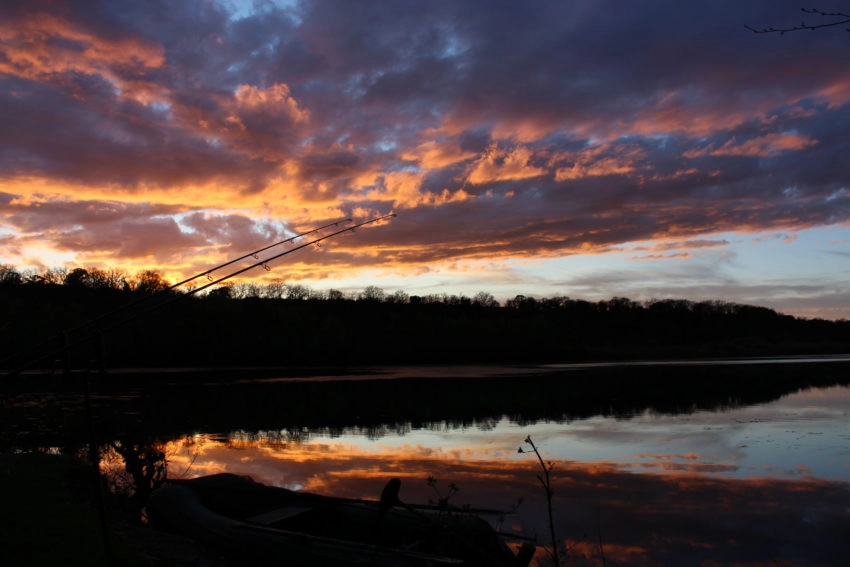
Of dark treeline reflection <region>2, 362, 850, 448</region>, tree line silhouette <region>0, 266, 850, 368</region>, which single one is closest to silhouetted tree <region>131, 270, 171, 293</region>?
tree line silhouette <region>0, 266, 850, 368</region>

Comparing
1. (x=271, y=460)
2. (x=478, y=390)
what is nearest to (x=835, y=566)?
(x=271, y=460)

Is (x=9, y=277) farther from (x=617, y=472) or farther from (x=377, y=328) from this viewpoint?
(x=617, y=472)

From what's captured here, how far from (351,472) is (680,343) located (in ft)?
353

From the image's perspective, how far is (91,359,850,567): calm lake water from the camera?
8906 mm

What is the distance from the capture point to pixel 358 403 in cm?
2891

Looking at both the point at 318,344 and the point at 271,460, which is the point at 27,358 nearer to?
the point at 271,460

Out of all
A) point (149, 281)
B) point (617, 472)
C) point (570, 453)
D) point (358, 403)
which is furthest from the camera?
point (149, 281)

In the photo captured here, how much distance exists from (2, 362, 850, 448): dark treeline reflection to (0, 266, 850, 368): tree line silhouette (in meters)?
28.9

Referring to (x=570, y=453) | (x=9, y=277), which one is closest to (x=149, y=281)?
(x=9, y=277)

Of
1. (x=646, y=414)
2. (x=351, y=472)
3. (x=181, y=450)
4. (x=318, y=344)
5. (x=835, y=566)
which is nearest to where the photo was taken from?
(x=835, y=566)

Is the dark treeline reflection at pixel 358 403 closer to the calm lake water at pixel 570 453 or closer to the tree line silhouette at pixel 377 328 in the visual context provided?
the calm lake water at pixel 570 453

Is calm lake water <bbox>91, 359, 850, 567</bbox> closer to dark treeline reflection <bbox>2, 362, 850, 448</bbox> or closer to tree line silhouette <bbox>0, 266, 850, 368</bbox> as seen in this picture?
dark treeline reflection <bbox>2, 362, 850, 448</bbox>

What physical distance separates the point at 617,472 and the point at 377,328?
8908 cm

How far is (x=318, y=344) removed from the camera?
88.4 metres
